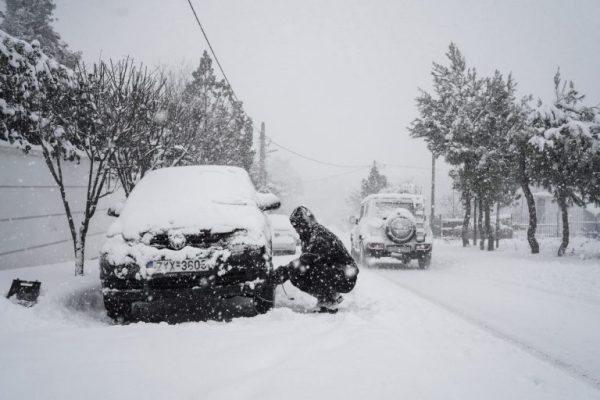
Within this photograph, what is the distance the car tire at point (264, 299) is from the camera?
12.5 feet

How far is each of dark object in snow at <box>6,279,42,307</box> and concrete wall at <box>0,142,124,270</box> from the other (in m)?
3.28

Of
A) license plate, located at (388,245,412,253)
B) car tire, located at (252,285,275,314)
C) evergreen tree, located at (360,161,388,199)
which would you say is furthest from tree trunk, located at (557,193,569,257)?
evergreen tree, located at (360,161,388,199)

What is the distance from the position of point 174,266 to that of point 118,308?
2.44 ft

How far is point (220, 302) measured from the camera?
12.0 feet

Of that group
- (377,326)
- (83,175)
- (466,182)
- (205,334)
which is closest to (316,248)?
(377,326)

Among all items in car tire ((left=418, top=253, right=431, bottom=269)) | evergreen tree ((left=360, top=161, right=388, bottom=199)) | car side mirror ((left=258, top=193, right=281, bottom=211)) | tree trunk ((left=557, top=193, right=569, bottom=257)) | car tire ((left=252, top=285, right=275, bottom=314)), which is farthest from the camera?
evergreen tree ((left=360, top=161, right=388, bottom=199))

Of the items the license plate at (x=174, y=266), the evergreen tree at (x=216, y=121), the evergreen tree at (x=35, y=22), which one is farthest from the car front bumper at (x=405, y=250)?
the evergreen tree at (x=35, y=22)

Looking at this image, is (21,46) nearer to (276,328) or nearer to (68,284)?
(68,284)

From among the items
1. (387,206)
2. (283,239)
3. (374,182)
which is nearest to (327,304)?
(387,206)

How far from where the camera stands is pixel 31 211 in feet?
24.2

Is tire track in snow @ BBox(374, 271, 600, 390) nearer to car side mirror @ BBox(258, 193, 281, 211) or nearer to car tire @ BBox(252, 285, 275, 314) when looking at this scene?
car tire @ BBox(252, 285, 275, 314)

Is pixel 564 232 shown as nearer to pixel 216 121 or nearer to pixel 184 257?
pixel 184 257

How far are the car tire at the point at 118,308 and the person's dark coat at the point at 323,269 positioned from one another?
5.47 feet

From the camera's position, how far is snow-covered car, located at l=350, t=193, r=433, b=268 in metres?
10.0
